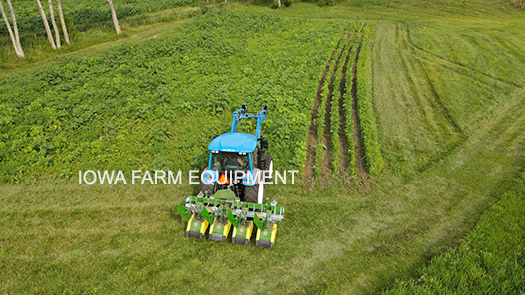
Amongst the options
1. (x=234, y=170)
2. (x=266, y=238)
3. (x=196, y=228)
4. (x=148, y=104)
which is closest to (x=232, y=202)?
(x=234, y=170)

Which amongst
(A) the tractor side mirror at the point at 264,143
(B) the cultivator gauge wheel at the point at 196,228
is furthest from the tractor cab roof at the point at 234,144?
(B) the cultivator gauge wheel at the point at 196,228

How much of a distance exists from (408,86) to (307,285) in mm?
17762

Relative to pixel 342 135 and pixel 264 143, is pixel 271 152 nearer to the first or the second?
pixel 264 143

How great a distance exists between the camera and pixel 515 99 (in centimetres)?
1873

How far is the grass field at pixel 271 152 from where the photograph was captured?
25.3 feet

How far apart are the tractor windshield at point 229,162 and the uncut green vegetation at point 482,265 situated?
4.99m

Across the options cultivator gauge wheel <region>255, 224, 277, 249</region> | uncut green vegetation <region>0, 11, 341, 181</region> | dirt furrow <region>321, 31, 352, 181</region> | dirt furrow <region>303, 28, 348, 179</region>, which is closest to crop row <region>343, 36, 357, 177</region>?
dirt furrow <region>321, 31, 352, 181</region>

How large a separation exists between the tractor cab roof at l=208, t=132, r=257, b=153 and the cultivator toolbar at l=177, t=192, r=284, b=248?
136 cm

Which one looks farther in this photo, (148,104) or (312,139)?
(148,104)

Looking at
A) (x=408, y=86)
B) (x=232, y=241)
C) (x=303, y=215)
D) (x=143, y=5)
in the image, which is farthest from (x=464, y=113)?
(x=143, y=5)

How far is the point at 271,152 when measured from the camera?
41.7ft

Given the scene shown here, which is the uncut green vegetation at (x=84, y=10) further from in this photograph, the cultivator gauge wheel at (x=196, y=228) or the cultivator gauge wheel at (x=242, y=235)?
the cultivator gauge wheel at (x=242, y=235)

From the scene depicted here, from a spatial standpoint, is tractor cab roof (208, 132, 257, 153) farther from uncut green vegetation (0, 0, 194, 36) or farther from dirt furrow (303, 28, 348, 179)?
uncut green vegetation (0, 0, 194, 36)

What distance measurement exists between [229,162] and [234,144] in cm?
59
